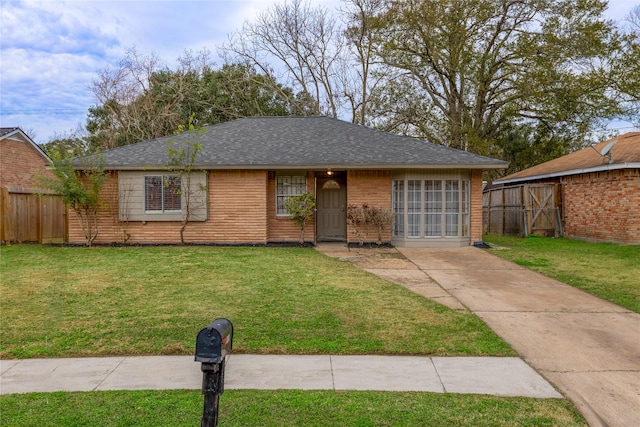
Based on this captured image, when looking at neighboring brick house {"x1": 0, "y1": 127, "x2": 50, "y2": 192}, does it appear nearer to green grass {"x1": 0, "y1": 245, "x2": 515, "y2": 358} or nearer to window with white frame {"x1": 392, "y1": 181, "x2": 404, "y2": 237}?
green grass {"x1": 0, "y1": 245, "x2": 515, "y2": 358}


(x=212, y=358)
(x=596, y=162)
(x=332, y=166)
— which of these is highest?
(x=596, y=162)

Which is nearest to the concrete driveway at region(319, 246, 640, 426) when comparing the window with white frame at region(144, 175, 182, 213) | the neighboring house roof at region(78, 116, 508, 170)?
the neighboring house roof at region(78, 116, 508, 170)

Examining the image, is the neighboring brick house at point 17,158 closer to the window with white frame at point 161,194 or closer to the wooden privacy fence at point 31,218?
the wooden privacy fence at point 31,218

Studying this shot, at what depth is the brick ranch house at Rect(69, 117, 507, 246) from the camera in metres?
13.3

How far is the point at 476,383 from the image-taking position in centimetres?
380

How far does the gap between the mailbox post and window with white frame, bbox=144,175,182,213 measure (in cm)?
1181

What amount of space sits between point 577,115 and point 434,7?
31.9 feet

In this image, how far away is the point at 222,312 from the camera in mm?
5867

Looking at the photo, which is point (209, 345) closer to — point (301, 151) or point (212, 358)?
point (212, 358)

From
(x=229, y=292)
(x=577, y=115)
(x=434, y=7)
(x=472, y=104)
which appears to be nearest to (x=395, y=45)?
(x=434, y=7)

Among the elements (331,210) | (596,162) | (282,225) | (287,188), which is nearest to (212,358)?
(282,225)

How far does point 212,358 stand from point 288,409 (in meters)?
1.35

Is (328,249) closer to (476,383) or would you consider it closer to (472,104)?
(476,383)

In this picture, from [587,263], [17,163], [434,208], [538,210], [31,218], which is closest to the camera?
[587,263]
